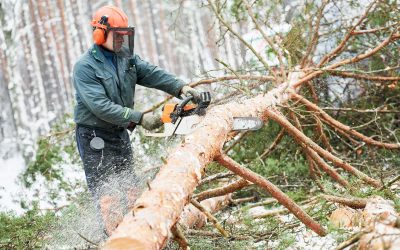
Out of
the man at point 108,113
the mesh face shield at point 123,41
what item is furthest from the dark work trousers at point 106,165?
the mesh face shield at point 123,41

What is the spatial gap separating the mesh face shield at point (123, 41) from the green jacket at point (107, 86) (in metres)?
0.10

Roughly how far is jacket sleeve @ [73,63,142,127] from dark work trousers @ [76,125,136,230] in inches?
10.6

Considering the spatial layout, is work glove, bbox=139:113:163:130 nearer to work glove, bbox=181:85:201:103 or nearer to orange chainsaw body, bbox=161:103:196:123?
orange chainsaw body, bbox=161:103:196:123

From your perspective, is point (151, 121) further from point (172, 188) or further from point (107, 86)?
point (172, 188)

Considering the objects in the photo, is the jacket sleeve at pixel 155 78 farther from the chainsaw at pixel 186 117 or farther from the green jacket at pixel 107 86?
the chainsaw at pixel 186 117

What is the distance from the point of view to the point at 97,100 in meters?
3.45

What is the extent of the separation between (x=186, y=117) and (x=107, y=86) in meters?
0.69

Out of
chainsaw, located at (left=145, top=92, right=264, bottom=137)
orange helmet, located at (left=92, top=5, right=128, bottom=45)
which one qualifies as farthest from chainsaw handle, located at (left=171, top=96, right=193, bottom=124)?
orange helmet, located at (left=92, top=5, right=128, bottom=45)

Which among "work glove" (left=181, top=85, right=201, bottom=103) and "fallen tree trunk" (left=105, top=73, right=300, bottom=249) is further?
"work glove" (left=181, top=85, right=201, bottom=103)

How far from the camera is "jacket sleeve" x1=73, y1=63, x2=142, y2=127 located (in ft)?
11.3

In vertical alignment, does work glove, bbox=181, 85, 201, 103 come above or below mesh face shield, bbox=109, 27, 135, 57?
below

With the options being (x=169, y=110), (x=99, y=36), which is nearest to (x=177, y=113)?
(x=169, y=110)

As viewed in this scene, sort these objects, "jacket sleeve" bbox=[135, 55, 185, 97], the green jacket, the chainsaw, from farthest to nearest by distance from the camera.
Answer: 1. "jacket sleeve" bbox=[135, 55, 185, 97]
2. the green jacket
3. the chainsaw

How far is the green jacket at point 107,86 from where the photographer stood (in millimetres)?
3466
